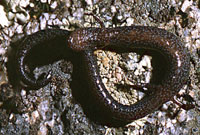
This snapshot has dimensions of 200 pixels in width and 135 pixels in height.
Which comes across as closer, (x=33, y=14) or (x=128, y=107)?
(x=128, y=107)

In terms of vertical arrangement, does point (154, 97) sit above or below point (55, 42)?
below

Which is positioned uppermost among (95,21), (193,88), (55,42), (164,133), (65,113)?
(95,21)

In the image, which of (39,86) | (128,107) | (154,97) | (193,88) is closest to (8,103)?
(39,86)

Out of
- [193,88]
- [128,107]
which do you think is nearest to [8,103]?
[128,107]

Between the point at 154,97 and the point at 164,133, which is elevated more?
the point at 154,97

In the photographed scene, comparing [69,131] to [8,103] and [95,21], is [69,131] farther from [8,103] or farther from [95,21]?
[95,21]

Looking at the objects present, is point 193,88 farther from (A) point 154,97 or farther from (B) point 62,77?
(B) point 62,77
